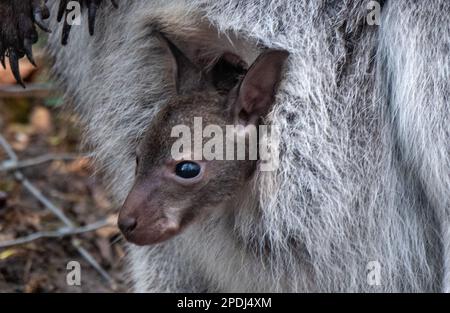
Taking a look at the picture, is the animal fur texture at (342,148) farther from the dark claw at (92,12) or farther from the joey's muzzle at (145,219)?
the joey's muzzle at (145,219)

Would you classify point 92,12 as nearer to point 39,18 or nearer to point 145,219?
point 39,18

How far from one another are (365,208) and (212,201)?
45cm

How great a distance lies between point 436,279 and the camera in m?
3.04

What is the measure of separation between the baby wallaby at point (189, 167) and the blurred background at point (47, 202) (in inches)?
27.5

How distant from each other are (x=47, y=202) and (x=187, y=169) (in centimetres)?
170

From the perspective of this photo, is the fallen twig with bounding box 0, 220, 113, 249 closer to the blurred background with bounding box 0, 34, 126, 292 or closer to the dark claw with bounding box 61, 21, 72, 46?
the blurred background with bounding box 0, 34, 126, 292

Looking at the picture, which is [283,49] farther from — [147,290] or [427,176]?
[147,290]

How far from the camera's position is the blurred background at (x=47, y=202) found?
12.6ft

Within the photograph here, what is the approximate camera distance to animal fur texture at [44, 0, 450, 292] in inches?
108

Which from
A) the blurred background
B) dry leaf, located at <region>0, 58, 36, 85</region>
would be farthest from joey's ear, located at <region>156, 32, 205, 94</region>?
dry leaf, located at <region>0, 58, 36, 85</region>

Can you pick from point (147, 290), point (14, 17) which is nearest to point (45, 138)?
point (147, 290)

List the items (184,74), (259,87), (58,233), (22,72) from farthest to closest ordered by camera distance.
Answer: (22,72) < (58,233) < (184,74) < (259,87)

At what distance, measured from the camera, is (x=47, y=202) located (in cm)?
428

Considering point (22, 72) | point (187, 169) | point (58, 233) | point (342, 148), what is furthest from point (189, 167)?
point (22, 72)
